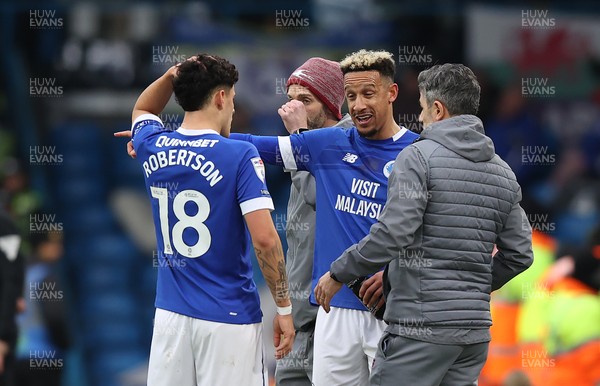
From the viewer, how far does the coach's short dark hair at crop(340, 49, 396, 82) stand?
4.84 meters

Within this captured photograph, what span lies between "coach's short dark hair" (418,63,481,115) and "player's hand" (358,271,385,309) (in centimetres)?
79

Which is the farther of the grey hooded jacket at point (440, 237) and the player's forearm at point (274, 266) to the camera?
the player's forearm at point (274, 266)

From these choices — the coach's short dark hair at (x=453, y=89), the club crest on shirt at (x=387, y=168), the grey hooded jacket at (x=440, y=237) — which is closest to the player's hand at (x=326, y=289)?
the grey hooded jacket at (x=440, y=237)

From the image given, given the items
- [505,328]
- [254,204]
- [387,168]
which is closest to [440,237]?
[387,168]

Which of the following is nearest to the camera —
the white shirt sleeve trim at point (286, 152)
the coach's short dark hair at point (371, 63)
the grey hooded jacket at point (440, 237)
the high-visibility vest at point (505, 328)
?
the grey hooded jacket at point (440, 237)

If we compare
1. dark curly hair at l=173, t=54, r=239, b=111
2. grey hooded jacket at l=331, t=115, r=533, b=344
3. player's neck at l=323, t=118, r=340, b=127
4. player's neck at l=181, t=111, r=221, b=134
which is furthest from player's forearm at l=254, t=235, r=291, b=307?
player's neck at l=323, t=118, r=340, b=127

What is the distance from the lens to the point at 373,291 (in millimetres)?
4707

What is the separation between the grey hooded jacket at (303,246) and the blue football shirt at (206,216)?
942 mm

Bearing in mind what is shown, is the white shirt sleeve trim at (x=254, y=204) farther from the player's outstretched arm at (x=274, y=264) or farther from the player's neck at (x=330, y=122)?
the player's neck at (x=330, y=122)

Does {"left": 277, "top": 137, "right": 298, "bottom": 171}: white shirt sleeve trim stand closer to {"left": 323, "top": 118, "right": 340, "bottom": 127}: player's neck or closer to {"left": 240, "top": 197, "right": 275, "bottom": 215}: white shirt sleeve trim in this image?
{"left": 323, "top": 118, "right": 340, "bottom": 127}: player's neck

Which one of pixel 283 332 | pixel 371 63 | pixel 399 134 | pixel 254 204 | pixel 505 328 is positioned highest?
pixel 371 63

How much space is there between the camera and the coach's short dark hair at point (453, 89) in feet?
14.6

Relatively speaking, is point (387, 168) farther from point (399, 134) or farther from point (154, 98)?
point (154, 98)

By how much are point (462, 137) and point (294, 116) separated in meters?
1.07
